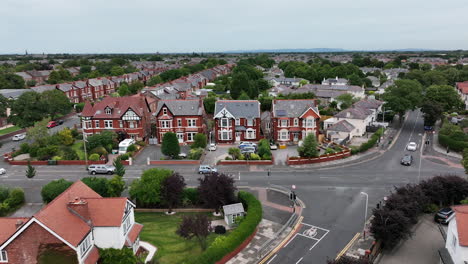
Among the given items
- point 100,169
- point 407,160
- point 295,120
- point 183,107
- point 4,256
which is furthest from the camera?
point 183,107

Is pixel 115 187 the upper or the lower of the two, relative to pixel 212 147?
upper

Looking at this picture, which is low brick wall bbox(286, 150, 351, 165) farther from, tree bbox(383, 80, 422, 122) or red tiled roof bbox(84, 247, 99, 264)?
red tiled roof bbox(84, 247, 99, 264)

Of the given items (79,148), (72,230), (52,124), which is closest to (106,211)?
(72,230)

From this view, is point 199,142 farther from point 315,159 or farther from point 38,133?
point 38,133

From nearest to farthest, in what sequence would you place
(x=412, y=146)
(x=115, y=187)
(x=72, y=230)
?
(x=72, y=230)
(x=115, y=187)
(x=412, y=146)

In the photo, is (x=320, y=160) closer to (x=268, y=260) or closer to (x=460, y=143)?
(x=460, y=143)

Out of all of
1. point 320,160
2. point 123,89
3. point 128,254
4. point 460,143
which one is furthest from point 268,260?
point 123,89
